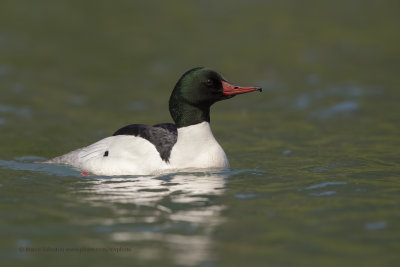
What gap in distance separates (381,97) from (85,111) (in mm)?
7238

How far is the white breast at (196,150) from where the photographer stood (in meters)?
9.16

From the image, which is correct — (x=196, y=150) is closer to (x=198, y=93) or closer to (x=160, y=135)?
(x=160, y=135)

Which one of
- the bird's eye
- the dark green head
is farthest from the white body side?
the bird's eye

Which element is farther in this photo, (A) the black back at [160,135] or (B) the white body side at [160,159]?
(A) the black back at [160,135]

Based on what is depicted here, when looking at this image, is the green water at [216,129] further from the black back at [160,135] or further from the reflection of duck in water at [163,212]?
the black back at [160,135]

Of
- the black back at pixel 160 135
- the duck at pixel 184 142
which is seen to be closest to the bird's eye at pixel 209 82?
the duck at pixel 184 142

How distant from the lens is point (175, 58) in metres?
21.1

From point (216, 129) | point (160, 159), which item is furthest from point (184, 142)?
point (216, 129)

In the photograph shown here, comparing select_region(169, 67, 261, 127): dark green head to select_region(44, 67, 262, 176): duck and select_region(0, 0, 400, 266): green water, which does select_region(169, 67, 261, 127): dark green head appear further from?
select_region(0, 0, 400, 266): green water

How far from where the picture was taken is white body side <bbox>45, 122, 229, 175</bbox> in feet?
30.1

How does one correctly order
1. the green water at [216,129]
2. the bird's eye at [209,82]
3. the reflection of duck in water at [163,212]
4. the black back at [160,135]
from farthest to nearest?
1. the black back at [160,135]
2. the bird's eye at [209,82]
3. the green water at [216,129]
4. the reflection of duck in water at [163,212]

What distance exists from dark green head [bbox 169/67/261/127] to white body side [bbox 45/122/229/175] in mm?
153

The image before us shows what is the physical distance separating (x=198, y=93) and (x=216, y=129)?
17.6 ft

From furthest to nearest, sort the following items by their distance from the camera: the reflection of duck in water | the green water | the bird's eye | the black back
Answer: the black back < the bird's eye < the green water < the reflection of duck in water
